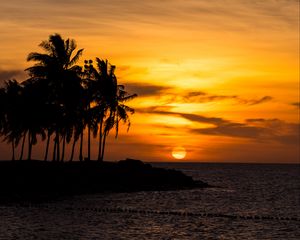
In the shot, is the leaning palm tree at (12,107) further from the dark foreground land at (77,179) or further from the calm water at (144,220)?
the calm water at (144,220)

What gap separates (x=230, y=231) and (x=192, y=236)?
3729 mm

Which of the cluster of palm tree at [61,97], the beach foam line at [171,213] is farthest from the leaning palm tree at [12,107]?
the beach foam line at [171,213]

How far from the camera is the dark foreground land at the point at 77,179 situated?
2645 inches

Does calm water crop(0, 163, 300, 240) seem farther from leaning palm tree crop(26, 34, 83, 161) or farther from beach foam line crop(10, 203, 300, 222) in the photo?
leaning palm tree crop(26, 34, 83, 161)

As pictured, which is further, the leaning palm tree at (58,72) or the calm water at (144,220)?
the leaning palm tree at (58,72)

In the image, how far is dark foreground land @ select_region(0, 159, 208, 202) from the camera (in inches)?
2645

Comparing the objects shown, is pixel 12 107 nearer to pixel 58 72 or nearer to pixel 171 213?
pixel 58 72

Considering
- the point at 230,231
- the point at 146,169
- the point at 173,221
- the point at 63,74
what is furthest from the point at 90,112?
the point at 230,231

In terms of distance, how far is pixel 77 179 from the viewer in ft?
247

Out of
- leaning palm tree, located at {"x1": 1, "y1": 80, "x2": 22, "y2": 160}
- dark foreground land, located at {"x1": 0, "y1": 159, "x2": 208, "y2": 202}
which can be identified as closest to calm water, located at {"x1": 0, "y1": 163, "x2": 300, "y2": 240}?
dark foreground land, located at {"x1": 0, "y1": 159, "x2": 208, "y2": 202}

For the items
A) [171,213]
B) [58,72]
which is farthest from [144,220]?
[58,72]

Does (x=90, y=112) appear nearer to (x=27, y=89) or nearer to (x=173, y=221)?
(x=27, y=89)

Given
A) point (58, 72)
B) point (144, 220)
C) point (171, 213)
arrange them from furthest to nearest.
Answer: point (58, 72) < point (171, 213) < point (144, 220)

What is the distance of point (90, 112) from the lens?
260 feet
